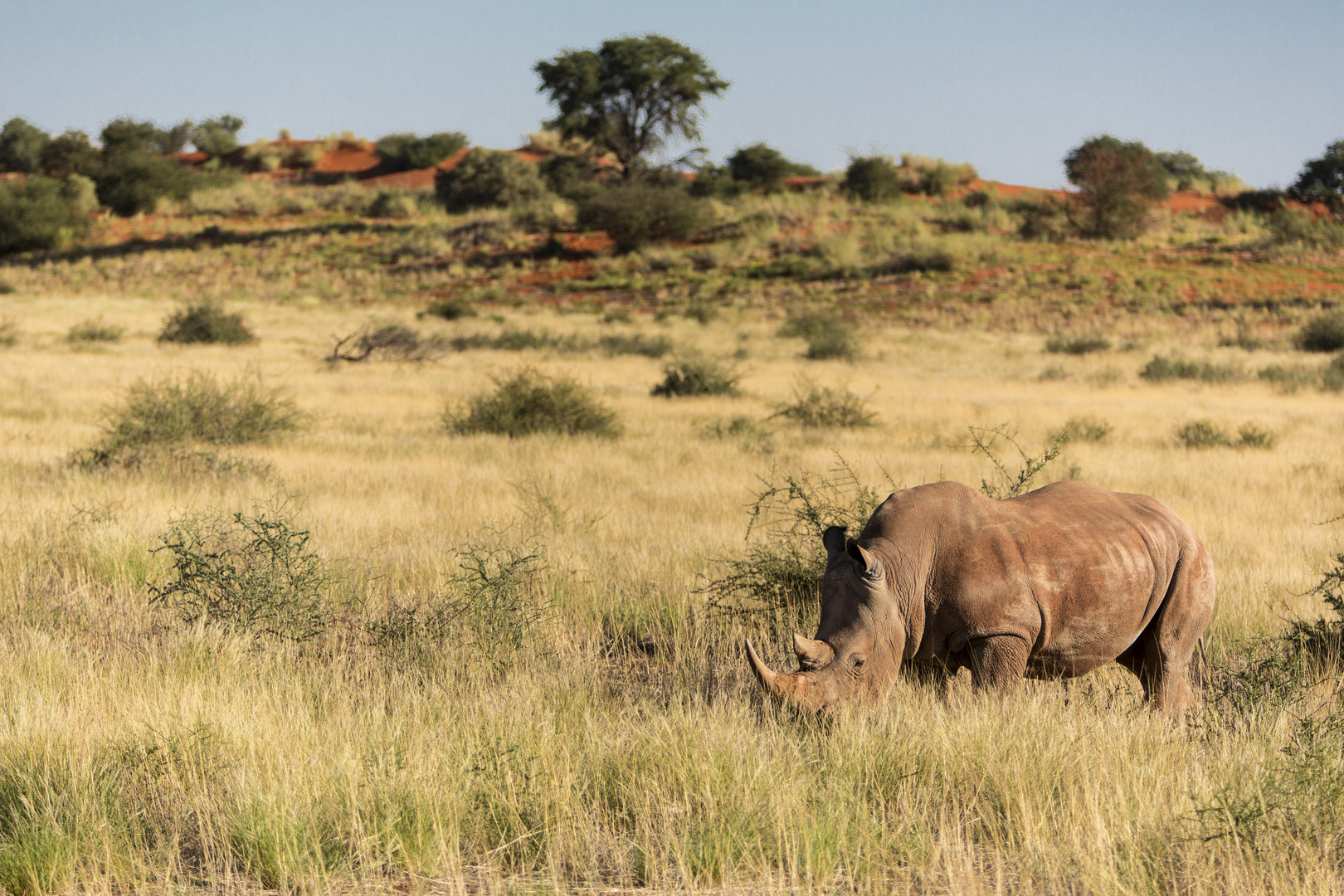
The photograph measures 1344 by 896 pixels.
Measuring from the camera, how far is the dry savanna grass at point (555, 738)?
2861 millimetres

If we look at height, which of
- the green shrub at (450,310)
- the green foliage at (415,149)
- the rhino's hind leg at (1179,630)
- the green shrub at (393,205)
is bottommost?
the rhino's hind leg at (1179,630)

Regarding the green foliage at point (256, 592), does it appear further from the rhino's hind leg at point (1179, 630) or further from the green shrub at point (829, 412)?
the green shrub at point (829, 412)

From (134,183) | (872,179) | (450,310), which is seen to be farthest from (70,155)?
(872,179)

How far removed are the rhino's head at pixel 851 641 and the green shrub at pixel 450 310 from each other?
110 feet

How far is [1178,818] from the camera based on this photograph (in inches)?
115

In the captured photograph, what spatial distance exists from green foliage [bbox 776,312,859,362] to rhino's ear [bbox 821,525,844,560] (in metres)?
21.9

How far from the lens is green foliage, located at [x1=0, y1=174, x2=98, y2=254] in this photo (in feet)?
171

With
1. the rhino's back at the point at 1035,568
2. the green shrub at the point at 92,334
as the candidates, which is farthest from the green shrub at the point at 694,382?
the green shrub at the point at 92,334

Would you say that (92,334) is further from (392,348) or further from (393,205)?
(393,205)

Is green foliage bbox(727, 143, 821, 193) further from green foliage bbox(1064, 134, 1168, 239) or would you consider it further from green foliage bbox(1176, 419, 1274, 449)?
green foliage bbox(1176, 419, 1274, 449)

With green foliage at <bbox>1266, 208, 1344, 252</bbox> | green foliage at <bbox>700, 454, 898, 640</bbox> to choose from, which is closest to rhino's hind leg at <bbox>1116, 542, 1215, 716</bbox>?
green foliage at <bbox>700, 454, 898, 640</bbox>

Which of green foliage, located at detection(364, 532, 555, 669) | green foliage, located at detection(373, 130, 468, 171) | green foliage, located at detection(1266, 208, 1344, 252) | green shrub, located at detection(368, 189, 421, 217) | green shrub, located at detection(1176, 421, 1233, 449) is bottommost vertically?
green foliage, located at detection(364, 532, 555, 669)

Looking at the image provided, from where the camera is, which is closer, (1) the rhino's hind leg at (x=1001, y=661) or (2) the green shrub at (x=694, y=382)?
(1) the rhino's hind leg at (x=1001, y=661)

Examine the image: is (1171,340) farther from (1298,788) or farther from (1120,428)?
(1298,788)
